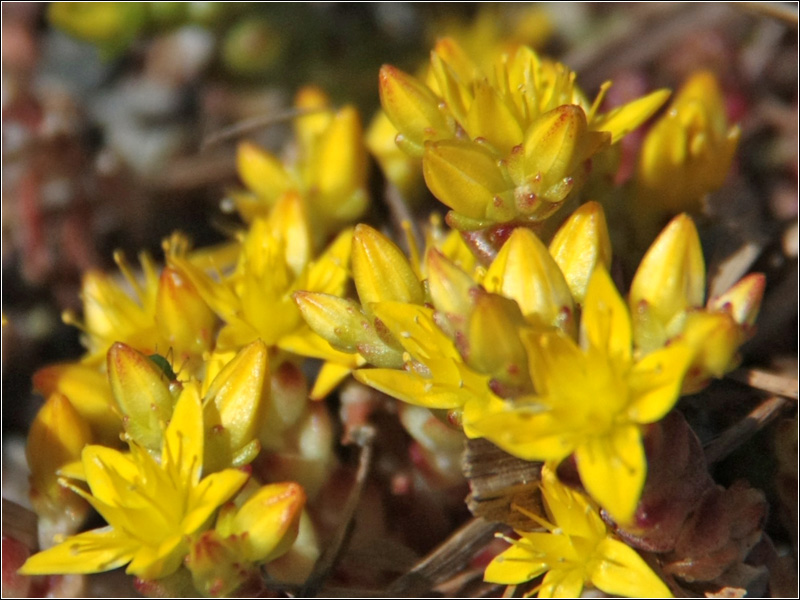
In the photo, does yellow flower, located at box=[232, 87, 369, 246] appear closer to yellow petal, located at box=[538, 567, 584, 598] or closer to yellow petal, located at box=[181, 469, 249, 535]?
yellow petal, located at box=[181, 469, 249, 535]

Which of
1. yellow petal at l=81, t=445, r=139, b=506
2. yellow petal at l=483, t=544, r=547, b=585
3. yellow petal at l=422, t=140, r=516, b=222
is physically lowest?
yellow petal at l=483, t=544, r=547, b=585

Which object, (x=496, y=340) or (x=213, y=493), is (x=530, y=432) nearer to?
(x=496, y=340)

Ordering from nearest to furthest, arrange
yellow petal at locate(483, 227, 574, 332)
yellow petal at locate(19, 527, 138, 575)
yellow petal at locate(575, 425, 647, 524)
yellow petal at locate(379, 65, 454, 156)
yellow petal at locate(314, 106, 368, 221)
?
yellow petal at locate(575, 425, 647, 524), yellow petal at locate(483, 227, 574, 332), yellow petal at locate(19, 527, 138, 575), yellow petal at locate(379, 65, 454, 156), yellow petal at locate(314, 106, 368, 221)

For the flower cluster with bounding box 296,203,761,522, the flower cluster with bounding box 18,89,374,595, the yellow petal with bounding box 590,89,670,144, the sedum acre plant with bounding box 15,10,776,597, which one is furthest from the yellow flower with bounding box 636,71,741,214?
the flower cluster with bounding box 18,89,374,595

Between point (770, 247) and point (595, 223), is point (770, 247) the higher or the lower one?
the lower one

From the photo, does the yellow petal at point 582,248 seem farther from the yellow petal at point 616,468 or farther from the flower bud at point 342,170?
the flower bud at point 342,170

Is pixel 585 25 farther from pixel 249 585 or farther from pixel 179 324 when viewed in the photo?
pixel 249 585

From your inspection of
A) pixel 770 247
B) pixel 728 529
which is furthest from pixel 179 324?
pixel 770 247

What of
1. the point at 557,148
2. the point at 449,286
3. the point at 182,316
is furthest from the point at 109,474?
the point at 557,148
